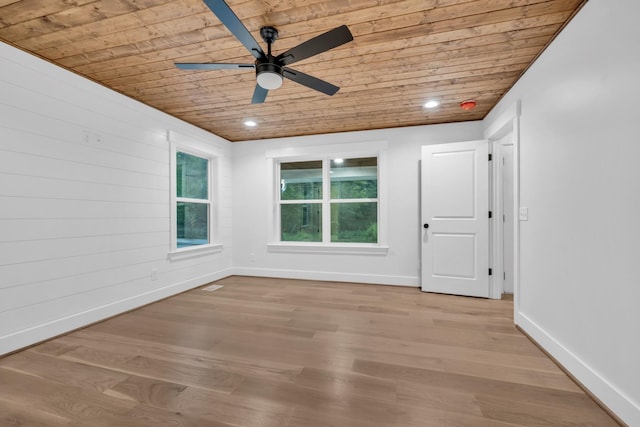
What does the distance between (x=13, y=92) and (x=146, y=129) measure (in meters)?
1.19

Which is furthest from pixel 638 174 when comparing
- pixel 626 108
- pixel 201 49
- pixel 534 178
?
pixel 201 49

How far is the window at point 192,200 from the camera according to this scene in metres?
3.96

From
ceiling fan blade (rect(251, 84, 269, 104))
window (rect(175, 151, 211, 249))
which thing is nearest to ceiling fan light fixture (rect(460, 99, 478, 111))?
ceiling fan blade (rect(251, 84, 269, 104))

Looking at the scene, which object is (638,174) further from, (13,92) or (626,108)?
(13,92)

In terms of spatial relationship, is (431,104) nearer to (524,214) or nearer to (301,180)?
(524,214)

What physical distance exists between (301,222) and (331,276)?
107 centimetres

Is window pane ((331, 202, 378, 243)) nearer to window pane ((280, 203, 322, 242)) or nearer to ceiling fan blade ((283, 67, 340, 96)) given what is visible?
window pane ((280, 203, 322, 242))

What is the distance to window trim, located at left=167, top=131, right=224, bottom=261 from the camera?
143 inches

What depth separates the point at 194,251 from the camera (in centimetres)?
404

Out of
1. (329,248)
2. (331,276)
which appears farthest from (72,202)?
(331,276)

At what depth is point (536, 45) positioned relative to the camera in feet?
7.02

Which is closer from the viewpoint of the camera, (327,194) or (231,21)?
(231,21)

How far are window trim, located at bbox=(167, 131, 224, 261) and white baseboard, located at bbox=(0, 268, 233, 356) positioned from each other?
446 mm

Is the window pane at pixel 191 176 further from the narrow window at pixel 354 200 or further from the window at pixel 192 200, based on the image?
the narrow window at pixel 354 200
